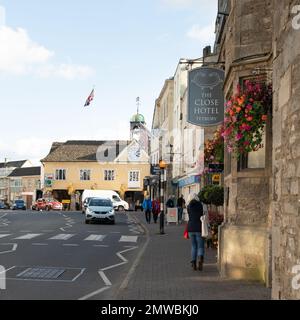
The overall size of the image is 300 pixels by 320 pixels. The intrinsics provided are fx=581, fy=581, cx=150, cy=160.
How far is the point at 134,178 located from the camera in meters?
78.2

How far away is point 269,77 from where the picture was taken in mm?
11008

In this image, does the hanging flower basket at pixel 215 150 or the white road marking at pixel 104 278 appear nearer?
the white road marking at pixel 104 278

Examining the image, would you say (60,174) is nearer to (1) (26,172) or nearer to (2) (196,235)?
(1) (26,172)

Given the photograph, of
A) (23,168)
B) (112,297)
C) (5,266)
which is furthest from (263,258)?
(23,168)

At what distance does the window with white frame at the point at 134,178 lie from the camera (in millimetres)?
78125

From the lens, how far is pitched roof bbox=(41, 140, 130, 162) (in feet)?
263

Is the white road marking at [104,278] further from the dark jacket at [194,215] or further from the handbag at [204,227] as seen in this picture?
the handbag at [204,227]

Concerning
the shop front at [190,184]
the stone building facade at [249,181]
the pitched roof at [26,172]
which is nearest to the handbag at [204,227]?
the stone building facade at [249,181]

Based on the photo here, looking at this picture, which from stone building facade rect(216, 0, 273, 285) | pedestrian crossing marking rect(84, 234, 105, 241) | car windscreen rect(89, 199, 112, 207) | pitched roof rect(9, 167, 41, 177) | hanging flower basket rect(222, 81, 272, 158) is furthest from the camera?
pitched roof rect(9, 167, 41, 177)

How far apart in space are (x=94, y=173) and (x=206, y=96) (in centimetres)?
6491

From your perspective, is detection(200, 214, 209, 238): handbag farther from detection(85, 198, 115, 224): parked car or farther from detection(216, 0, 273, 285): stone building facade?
detection(85, 198, 115, 224): parked car

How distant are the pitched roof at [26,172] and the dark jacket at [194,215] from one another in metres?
97.0

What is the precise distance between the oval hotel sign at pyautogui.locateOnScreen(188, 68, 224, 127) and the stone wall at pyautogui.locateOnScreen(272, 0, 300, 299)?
7.49m

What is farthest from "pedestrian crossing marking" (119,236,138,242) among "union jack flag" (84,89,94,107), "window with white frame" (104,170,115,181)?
"window with white frame" (104,170,115,181)
